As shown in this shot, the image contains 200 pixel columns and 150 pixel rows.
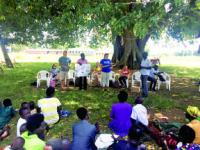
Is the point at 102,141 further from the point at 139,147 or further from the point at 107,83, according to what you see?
the point at 107,83

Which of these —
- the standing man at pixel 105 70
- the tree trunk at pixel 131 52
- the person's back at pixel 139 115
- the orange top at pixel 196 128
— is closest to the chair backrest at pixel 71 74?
the standing man at pixel 105 70

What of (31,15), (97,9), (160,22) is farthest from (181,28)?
(31,15)

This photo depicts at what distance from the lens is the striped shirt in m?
9.51

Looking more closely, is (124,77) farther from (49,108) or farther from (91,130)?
(91,130)

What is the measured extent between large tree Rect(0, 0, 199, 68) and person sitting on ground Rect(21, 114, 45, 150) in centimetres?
494

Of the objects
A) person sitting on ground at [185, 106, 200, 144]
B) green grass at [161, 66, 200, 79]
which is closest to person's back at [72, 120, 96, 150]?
person sitting on ground at [185, 106, 200, 144]

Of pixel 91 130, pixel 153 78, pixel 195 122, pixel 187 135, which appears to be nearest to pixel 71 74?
pixel 153 78

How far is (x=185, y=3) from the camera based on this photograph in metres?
12.0

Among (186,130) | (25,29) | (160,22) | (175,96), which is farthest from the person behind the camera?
(25,29)

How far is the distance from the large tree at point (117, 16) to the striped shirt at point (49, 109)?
3.32 m

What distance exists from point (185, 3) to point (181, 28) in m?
0.77

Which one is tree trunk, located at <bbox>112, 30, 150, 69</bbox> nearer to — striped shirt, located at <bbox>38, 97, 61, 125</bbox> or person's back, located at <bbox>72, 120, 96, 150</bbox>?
striped shirt, located at <bbox>38, 97, 61, 125</bbox>

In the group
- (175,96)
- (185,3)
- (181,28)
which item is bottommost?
(175,96)

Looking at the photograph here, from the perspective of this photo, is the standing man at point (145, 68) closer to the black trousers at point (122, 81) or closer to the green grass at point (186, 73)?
the black trousers at point (122, 81)
